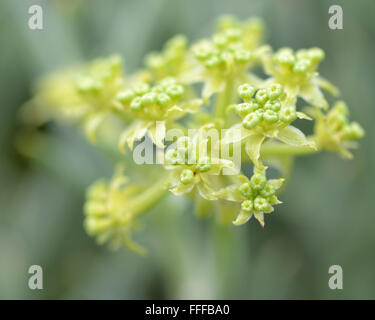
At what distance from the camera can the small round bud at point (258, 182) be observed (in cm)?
110

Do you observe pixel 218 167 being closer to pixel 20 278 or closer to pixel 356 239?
pixel 356 239

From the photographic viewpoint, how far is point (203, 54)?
1.30 meters

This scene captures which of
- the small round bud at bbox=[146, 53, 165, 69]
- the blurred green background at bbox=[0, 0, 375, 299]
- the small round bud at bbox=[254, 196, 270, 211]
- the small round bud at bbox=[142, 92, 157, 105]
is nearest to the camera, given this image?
the small round bud at bbox=[254, 196, 270, 211]

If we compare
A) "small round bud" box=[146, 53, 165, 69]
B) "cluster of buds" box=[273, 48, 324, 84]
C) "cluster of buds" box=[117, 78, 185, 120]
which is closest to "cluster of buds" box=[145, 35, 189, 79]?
"small round bud" box=[146, 53, 165, 69]

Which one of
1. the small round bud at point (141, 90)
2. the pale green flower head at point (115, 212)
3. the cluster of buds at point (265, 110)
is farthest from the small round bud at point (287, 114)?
the pale green flower head at point (115, 212)

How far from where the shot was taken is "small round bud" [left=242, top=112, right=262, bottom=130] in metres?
1.09

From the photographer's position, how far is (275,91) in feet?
3.78

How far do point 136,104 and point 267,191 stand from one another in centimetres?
39

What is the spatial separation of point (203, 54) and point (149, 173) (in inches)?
15.6

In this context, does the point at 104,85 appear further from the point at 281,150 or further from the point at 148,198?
the point at 281,150

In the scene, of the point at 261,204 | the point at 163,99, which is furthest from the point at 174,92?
the point at 261,204

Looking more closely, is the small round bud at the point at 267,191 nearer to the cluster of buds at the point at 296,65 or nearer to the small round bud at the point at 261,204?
the small round bud at the point at 261,204

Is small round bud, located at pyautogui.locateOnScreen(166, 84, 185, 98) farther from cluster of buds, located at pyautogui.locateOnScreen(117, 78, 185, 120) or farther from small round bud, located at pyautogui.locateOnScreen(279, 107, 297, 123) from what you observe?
small round bud, located at pyautogui.locateOnScreen(279, 107, 297, 123)

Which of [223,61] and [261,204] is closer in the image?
[261,204]
